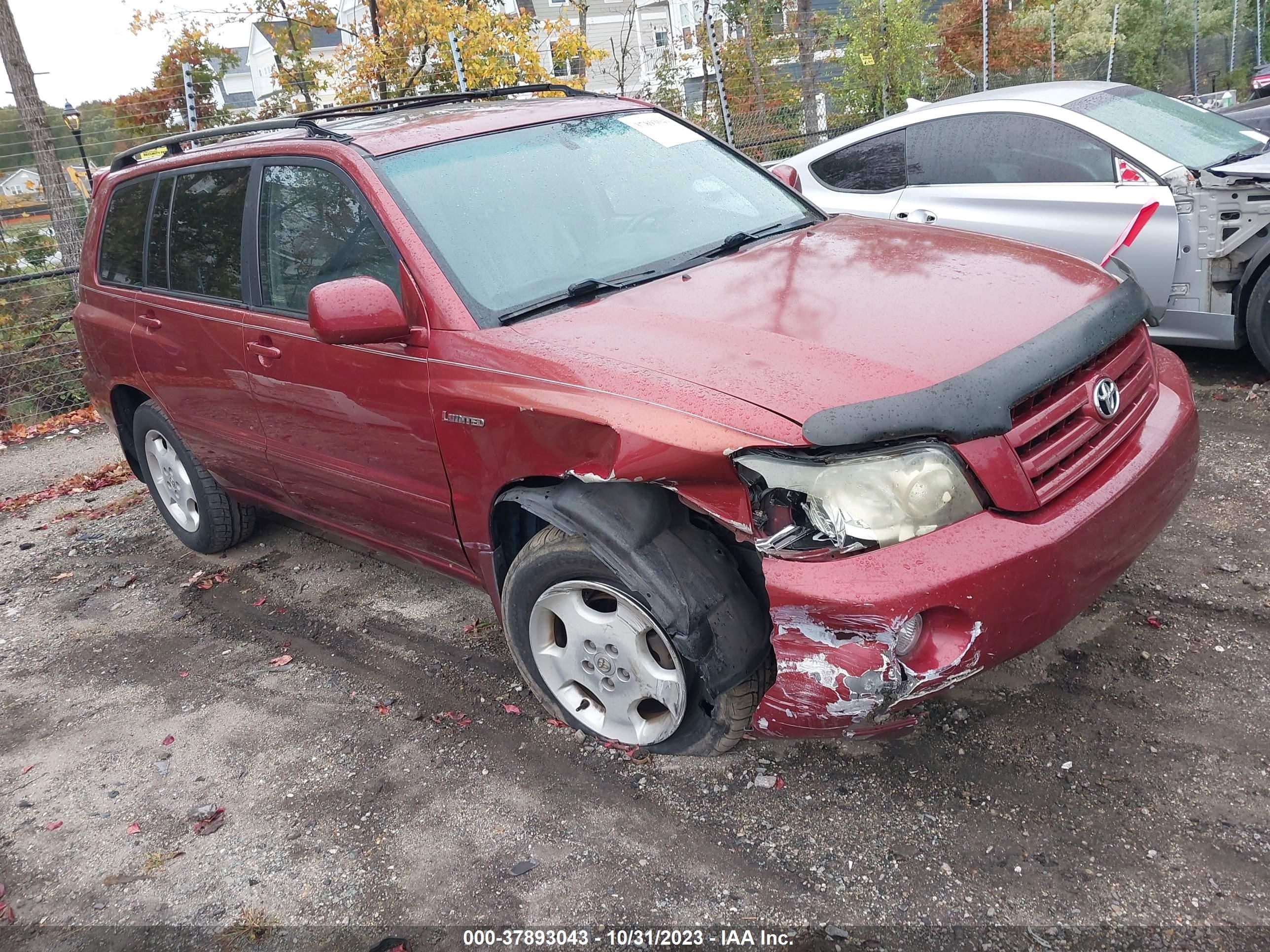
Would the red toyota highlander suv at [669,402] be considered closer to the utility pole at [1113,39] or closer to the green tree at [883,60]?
the green tree at [883,60]

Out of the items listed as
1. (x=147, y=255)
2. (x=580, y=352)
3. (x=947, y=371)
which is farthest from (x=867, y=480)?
(x=147, y=255)

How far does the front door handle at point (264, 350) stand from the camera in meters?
3.64

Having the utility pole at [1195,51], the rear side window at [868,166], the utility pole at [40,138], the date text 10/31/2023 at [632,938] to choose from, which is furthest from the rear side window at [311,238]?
the utility pole at [1195,51]

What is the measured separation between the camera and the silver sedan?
4992 millimetres

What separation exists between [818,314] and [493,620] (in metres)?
2.04

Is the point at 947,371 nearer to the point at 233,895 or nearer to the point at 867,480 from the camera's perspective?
the point at 867,480

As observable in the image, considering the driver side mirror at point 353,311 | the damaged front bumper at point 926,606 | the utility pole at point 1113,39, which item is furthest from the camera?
the utility pole at point 1113,39

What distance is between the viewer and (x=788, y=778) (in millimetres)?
2914

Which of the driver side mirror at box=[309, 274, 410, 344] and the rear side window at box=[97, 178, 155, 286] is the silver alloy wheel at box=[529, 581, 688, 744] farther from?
the rear side window at box=[97, 178, 155, 286]

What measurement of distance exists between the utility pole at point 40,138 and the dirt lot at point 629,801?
828 cm

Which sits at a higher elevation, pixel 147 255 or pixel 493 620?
pixel 147 255

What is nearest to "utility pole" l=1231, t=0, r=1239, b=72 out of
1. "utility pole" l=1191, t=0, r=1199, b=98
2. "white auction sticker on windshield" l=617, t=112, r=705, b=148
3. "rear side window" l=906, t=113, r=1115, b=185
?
"utility pole" l=1191, t=0, r=1199, b=98

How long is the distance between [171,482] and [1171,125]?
5998mm

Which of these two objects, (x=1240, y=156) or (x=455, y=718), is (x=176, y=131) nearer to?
(x=455, y=718)
